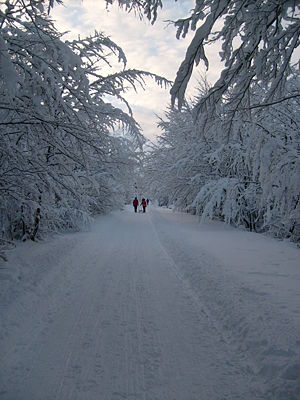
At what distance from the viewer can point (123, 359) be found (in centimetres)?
288

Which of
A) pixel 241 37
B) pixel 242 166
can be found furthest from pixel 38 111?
pixel 242 166

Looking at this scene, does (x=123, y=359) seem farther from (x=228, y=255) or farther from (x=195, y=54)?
(x=228, y=255)

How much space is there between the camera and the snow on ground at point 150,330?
2494mm

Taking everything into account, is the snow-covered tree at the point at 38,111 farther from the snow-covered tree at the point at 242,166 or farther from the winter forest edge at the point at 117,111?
the snow-covered tree at the point at 242,166

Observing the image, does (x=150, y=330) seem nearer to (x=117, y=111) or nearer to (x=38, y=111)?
(x=38, y=111)

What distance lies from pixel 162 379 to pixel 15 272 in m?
4.05

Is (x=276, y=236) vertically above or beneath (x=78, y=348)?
above

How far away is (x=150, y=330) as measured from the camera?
11.6 ft

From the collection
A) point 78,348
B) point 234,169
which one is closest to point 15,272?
point 78,348

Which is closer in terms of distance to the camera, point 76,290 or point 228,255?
point 76,290

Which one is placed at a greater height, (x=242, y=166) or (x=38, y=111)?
(x=242, y=166)

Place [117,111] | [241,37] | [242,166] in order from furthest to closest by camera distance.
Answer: [242,166], [117,111], [241,37]

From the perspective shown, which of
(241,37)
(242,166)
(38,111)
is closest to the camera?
(241,37)

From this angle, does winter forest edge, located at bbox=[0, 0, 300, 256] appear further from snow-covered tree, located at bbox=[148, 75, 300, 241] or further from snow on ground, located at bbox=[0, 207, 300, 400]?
snow on ground, located at bbox=[0, 207, 300, 400]
